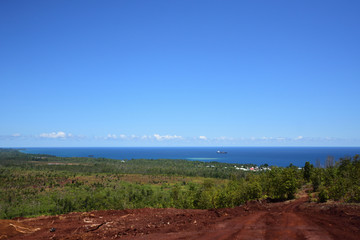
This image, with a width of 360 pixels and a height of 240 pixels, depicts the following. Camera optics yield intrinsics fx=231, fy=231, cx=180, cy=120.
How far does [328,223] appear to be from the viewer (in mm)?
10219

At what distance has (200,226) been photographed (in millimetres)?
10406

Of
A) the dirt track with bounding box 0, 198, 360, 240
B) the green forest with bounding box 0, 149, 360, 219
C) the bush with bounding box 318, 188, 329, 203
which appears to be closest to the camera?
the dirt track with bounding box 0, 198, 360, 240

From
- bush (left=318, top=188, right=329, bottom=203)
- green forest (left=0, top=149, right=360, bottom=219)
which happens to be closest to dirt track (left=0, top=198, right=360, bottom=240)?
bush (left=318, top=188, right=329, bottom=203)

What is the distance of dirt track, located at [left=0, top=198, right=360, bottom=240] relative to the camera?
912cm

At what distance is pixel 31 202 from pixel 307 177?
186 feet

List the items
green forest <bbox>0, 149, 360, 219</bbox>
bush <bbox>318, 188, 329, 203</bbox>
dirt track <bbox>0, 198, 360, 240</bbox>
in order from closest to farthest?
dirt track <bbox>0, 198, 360, 240</bbox>
bush <bbox>318, 188, 329, 203</bbox>
green forest <bbox>0, 149, 360, 219</bbox>

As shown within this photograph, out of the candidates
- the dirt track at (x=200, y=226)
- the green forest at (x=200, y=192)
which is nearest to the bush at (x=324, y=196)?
the green forest at (x=200, y=192)

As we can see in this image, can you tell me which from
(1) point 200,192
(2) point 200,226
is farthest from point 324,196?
(1) point 200,192

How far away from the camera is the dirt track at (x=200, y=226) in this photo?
9.12 meters

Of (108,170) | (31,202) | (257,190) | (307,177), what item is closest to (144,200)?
(31,202)

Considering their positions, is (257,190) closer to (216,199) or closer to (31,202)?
(216,199)

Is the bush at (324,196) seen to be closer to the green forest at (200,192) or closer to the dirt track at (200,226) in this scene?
the green forest at (200,192)

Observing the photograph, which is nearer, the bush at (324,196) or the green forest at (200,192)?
the bush at (324,196)

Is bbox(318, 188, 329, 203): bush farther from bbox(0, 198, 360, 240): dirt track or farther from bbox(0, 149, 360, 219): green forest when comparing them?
bbox(0, 198, 360, 240): dirt track
